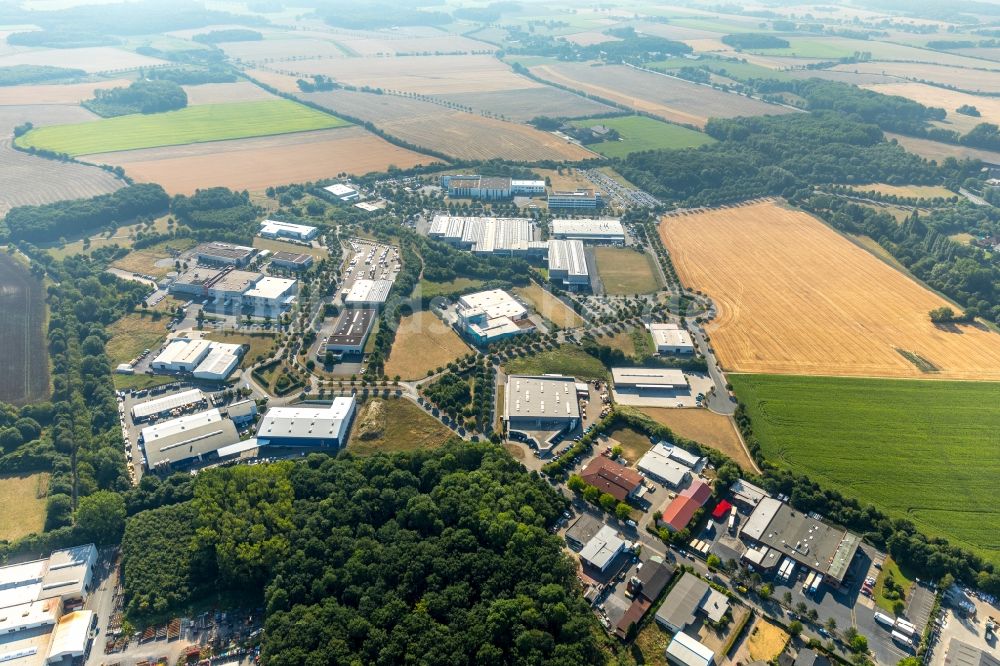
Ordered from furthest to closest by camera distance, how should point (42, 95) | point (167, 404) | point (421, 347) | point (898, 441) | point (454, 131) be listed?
1. point (42, 95)
2. point (454, 131)
3. point (421, 347)
4. point (167, 404)
5. point (898, 441)

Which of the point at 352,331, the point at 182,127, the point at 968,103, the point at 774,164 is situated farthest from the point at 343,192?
the point at 968,103

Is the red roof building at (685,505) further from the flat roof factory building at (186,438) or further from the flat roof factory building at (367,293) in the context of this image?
the flat roof factory building at (367,293)

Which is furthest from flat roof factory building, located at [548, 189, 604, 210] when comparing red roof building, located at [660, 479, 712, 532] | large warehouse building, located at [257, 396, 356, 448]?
red roof building, located at [660, 479, 712, 532]

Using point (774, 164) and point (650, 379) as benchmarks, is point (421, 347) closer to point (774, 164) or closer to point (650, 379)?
point (650, 379)

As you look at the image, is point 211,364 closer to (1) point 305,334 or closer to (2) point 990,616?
(1) point 305,334

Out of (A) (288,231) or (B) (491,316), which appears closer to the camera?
(B) (491,316)

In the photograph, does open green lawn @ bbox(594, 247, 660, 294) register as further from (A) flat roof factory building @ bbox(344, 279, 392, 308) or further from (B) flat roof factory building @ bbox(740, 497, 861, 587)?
(B) flat roof factory building @ bbox(740, 497, 861, 587)

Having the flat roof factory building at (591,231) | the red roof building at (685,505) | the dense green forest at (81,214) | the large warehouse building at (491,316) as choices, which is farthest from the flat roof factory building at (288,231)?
the red roof building at (685,505)
